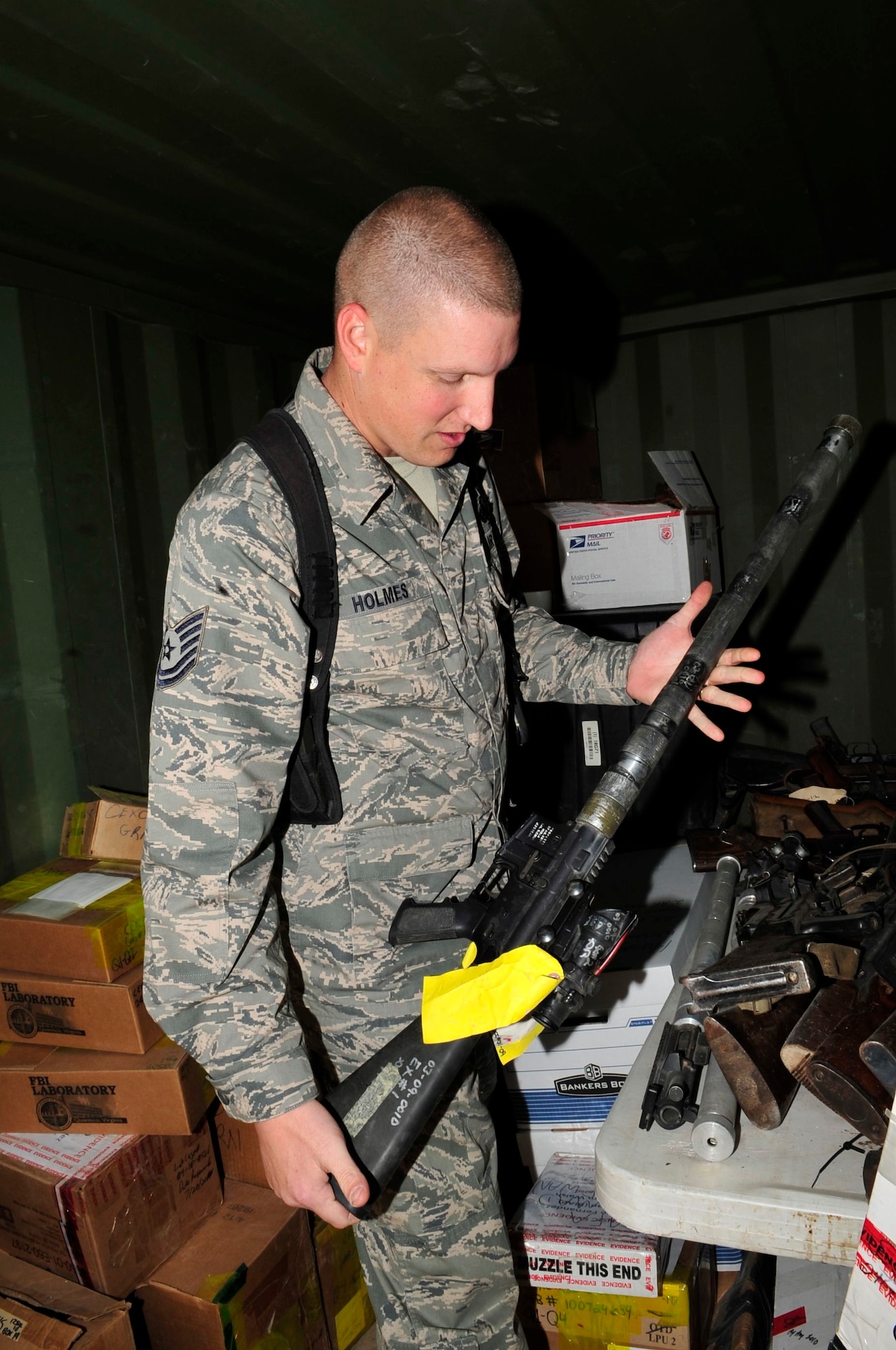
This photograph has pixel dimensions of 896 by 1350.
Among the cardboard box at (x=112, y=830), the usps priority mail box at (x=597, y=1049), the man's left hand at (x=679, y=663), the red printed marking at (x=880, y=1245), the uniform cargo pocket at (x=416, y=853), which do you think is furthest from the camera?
the cardboard box at (x=112, y=830)

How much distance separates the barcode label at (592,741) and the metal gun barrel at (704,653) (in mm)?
1535

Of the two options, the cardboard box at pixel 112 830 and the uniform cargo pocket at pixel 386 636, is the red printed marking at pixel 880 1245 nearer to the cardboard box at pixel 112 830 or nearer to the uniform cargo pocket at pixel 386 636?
the uniform cargo pocket at pixel 386 636

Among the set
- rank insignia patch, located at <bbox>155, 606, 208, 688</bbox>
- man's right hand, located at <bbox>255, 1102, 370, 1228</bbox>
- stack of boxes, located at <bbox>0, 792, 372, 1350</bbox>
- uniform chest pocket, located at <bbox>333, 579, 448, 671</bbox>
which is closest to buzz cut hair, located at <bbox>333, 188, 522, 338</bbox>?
uniform chest pocket, located at <bbox>333, 579, 448, 671</bbox>

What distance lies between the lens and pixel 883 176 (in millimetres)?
2596

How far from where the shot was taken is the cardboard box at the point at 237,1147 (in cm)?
233

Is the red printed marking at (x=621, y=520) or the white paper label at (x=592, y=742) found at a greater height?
the red printed marking at (x=621, y=520)

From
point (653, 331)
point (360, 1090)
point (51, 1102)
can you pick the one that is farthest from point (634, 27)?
point (51, 1102)

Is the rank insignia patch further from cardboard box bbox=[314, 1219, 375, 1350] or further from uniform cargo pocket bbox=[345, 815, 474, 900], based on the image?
cardboard box bbox=[314, 1219, 375, 1350]

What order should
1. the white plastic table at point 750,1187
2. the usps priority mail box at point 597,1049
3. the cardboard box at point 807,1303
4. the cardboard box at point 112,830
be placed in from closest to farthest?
the white plastic table at point 750,1187 < the cardboard box at point 807,1303 < the usps priority mail box at point 597,1049 < the cardboard box at point 112,830

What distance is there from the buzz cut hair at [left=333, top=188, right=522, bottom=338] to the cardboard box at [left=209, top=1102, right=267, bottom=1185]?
1972 millimetres

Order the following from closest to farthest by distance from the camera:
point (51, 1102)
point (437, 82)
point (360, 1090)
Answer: point (360, 1090) → point (437, 82) → point (51, 1102)

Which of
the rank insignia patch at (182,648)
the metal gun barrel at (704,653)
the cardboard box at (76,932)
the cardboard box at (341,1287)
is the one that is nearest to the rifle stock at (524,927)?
the metal gun barrel at (704,653)

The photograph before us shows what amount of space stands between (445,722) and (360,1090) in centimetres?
57

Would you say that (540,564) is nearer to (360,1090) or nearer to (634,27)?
(634,27)
